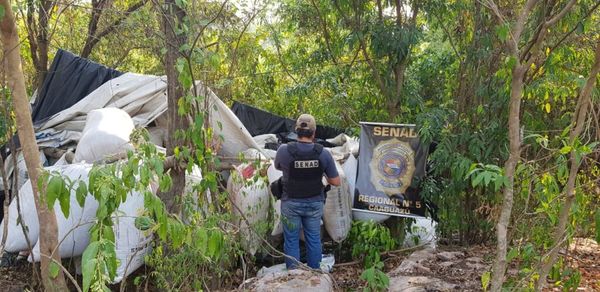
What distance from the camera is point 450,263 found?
15.4ft

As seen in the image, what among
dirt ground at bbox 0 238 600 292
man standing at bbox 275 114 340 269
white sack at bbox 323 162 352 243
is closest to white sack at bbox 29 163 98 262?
dirt ground at bbox 0 238 600 292

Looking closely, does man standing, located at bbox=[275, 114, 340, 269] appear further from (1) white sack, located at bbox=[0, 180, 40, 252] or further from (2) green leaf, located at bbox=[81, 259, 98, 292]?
(2) green leaf, located at bbox=[81, 259, 98, 292]

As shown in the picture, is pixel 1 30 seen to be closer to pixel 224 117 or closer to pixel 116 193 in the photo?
pixel 116 193

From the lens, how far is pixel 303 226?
4.73m

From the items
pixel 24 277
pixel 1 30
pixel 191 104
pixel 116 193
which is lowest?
pixel 24 277

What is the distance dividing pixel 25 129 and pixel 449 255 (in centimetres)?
320

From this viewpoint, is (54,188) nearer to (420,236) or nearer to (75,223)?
(75,223)

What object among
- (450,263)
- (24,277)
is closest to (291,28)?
(450,263)

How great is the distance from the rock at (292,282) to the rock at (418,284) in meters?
0.44

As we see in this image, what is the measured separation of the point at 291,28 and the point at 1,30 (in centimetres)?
351

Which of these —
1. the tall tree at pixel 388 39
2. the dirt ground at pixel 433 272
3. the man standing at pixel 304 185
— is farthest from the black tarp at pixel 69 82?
the man standing at pixel 304 185

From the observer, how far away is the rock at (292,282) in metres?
4.02

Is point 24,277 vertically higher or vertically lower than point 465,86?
lower

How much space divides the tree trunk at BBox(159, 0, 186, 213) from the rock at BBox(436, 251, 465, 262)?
2176 millimetres
